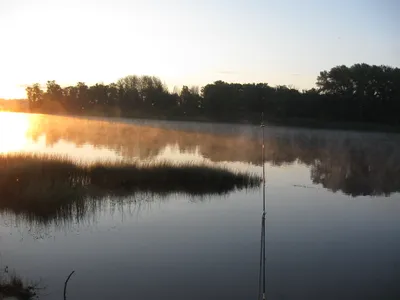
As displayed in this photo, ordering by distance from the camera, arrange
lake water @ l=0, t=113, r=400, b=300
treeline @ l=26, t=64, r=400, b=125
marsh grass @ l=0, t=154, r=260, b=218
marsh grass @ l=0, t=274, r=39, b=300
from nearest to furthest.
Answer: marsh grass @ l=0, t=274, r=39, b=300, lake water @ l=0, t=113, r=400, b=300, marsh grass @ l=0, t=154, r=260, b=218, treeline @ l=26, t=64, r=400, b=125

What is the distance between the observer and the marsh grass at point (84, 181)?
11.0m

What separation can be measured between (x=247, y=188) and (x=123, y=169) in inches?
173

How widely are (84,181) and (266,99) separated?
48811 millimetres

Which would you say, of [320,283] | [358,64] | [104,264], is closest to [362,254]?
[320,283]

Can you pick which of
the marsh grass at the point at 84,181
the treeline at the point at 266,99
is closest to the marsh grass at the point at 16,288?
the marsh grass at the point at 84,181

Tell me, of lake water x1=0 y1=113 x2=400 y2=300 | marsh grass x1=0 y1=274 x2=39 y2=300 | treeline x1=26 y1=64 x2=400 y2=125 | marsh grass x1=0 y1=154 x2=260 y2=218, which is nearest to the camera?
marsh grass x1=0 y1=274 x2=39 y2=300

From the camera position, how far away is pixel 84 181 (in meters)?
13.4

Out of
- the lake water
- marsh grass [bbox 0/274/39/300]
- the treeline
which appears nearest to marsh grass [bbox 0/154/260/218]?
the lake water

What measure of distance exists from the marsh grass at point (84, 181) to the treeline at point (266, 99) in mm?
42271

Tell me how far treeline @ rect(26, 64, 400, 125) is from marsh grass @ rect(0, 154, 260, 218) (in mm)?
42271

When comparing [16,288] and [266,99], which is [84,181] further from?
[266,99]

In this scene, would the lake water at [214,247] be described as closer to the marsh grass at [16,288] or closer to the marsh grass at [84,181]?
the marsh grass at [16,288]

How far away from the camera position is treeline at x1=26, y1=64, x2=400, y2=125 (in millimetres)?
55812

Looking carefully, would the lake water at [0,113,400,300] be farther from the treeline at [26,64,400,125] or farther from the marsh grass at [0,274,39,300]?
the treeline at [26,64,400,125]
